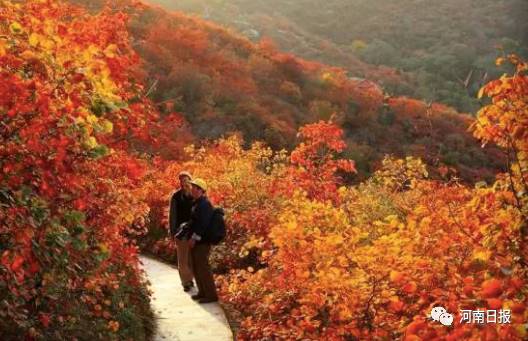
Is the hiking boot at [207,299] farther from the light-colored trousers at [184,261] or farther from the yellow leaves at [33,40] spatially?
the yellow leaves at [33,40]

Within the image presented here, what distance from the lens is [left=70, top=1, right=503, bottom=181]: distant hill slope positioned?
28906 mm

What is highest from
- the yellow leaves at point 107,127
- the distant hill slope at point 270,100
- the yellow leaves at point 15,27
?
the yellow leaves at point 15,27

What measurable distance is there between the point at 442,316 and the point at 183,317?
3.72 meters

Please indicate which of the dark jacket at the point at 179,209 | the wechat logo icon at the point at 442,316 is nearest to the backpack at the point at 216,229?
the dark jacket at the point at 179,209

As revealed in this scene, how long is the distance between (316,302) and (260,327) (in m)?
0.89

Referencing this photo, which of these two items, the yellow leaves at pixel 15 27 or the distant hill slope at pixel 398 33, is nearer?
the yellow leaves at pixel 15 27

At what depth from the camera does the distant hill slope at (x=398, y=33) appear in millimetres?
56531

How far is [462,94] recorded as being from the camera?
52219 mm

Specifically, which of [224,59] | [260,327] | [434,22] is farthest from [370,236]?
[434,22]

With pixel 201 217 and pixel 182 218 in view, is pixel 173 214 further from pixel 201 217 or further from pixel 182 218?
pixel 201 217

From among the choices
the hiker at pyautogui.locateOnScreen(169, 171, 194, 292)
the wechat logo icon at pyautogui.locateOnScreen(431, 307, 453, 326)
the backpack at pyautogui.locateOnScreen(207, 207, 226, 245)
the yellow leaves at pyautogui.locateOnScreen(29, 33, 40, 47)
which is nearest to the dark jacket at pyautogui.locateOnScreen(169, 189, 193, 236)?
the hiker at pyautogui.locateOnScreen(169, 171, 194, 292)

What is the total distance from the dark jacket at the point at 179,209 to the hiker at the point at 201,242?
34 cm

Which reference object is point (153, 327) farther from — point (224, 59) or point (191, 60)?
point (224, 59)

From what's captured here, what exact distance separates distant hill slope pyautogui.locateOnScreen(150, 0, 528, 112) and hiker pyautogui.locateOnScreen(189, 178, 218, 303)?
44795 millimetres
